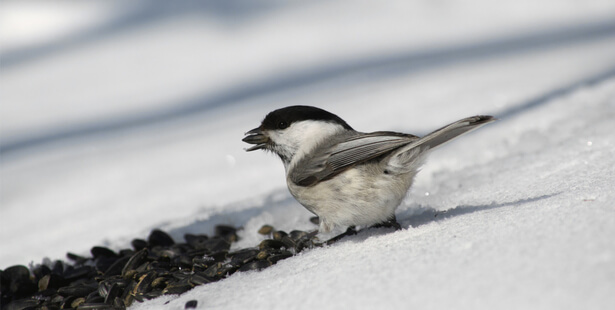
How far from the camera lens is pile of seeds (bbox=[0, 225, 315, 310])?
223 centimetres

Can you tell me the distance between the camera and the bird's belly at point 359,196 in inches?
88.0

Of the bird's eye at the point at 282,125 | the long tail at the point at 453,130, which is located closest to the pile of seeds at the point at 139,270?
the bird's eye at the point at 282,125

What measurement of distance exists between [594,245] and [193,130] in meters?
4.53

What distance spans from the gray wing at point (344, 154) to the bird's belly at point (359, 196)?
3 cm

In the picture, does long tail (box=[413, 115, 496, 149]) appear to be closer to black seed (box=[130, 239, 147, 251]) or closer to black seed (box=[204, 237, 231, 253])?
black seed (box=[204, 237, 231, 253])

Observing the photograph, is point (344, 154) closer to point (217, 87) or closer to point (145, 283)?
point (145, 283)

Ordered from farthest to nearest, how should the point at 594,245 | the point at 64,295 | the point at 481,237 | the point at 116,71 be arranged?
1. the point at 116,71
2. the point at 64,295
3. the point at 481,237
4. the point at 594,245

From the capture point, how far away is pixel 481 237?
1750 millimetres

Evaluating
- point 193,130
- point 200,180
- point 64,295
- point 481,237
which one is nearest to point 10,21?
point 193,130

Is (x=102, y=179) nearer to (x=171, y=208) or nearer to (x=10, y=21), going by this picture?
(x=171, y=208)

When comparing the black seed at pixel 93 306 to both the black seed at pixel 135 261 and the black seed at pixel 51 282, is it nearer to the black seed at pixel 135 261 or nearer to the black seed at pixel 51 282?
the black seed at pixel 135 261

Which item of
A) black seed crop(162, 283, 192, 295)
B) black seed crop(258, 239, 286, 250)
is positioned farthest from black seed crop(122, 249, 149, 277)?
black seed crop(258, 239, 286, 250)

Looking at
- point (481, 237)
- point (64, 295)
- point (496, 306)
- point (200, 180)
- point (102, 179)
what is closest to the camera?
point (496, 306)

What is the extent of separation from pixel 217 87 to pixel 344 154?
4.47 meters
